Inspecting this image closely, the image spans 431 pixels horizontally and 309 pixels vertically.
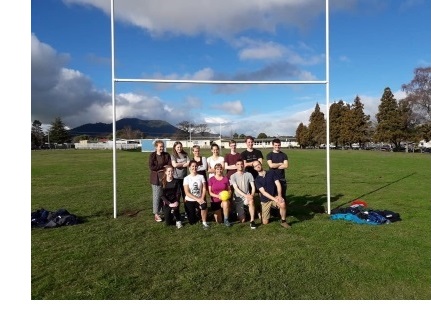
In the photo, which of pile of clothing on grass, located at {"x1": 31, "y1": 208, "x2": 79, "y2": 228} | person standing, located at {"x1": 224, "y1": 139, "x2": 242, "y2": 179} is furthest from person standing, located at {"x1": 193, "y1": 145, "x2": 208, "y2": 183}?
pile of clothing on grass, located at {"x1": 31, "y1": 208, "x2": 79, "y2": 228}

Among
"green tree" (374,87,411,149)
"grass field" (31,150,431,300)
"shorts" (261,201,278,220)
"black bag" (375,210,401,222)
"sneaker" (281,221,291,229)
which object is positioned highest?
"green tree" (374,87,411,149)

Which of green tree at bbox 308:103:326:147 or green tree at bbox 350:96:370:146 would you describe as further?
green tree at bbox 308:103:326:147

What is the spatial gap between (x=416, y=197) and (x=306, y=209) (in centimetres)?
350

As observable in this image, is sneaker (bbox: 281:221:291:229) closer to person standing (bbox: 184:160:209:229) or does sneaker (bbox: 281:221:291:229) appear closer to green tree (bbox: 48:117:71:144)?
person standing (bbox: 184:160:209:229)

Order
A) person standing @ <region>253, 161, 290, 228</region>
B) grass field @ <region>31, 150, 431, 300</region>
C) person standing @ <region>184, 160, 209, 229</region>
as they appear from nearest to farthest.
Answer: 1. grass field @ <region>31, 150, 431, 300</region>
2. person standing @ <region>253, 161, 290, 228</region>
3. person standing @ <region>184, 160, 209, 229</region>

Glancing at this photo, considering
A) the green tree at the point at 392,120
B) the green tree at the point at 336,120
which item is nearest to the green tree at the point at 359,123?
the green tree at the point at 336,120

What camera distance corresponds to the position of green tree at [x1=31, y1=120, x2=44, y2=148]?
77875 millimetres

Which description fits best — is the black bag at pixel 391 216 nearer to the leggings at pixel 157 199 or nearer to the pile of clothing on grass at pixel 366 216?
the pile of clothing on grass at pixel 366 216

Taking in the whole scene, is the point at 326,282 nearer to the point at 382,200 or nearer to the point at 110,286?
the point at 110,286

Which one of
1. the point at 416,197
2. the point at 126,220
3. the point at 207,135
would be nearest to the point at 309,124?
the point at 207,135

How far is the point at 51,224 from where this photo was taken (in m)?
6.15

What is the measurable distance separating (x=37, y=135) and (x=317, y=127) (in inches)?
2534

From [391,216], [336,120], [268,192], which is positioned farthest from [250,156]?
[336,120]

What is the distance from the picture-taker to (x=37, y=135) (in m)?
83.8
